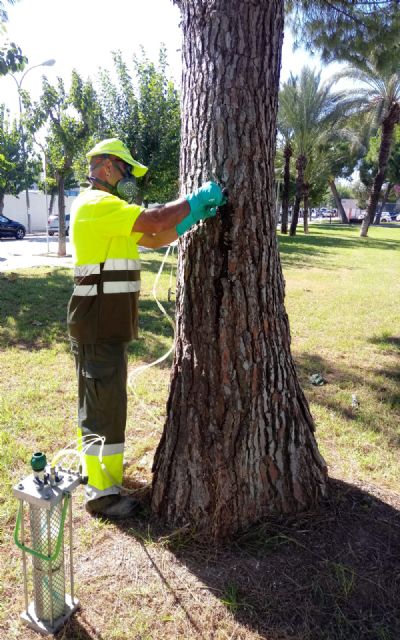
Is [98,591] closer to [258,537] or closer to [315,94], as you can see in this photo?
[258,537]

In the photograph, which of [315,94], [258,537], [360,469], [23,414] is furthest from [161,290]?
[315,94]

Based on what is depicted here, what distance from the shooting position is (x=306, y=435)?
272 centimetres

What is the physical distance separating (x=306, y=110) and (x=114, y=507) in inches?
1032

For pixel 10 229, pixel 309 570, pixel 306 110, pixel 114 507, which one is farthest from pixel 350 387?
pixel 10 229

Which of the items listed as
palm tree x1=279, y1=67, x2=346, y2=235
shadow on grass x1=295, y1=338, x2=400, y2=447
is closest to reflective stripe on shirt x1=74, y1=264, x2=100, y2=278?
shadow on grass x1=295, y1=338, x2=400, y2=447

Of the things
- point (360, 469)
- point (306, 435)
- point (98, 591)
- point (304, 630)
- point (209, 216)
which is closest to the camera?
point (304, 630)

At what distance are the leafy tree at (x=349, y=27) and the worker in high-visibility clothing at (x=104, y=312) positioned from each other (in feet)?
11.0

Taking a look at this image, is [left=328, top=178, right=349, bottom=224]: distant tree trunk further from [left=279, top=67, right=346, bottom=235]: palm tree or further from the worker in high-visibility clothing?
the worker in high-visibility clothing

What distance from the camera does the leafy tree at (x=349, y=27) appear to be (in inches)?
189

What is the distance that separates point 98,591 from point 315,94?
27093mm

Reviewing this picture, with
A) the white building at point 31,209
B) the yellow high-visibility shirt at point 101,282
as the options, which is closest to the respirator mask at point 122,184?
the yellow high-visibility shirt at point 101,282

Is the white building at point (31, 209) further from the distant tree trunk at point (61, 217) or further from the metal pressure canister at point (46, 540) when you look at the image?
the metal pressure canister at point (46, 540)

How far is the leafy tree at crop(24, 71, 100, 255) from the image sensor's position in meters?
14.4

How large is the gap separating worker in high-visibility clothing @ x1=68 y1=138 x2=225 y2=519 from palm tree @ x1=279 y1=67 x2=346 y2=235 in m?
24.3
